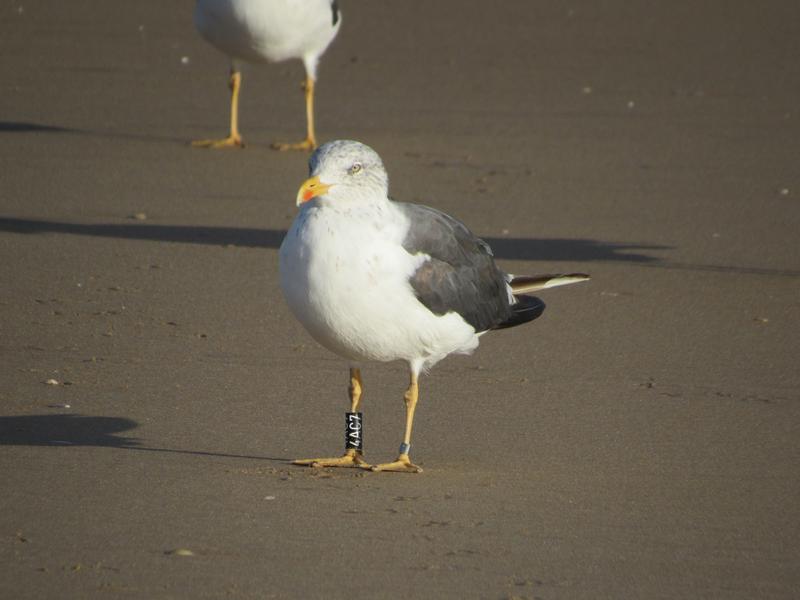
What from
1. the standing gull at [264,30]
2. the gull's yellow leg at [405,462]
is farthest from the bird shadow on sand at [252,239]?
the gull's yellow leg at [405,462]

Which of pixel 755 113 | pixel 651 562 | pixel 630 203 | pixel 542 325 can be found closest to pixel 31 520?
pixel 651 562

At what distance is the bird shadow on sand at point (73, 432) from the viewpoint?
21.8ft

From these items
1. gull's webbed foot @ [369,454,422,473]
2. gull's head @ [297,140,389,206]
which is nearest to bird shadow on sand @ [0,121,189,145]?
gull's webbed foot @ [369,454,422,473]

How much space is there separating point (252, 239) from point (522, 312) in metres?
4.50

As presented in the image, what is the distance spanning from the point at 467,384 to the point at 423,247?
1803 mm

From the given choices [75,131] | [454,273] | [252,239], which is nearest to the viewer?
[454,273]

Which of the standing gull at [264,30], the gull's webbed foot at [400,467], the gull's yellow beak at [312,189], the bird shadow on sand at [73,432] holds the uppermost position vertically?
the standing gull at [264,30]

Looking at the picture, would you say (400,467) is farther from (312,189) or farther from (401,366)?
(401,366)

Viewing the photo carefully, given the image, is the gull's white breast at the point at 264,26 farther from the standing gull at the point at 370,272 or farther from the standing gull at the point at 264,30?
the standing gull at the point at 370,272

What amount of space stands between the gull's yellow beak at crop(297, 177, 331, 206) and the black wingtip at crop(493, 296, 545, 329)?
1.24 m

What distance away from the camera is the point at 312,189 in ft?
19.6

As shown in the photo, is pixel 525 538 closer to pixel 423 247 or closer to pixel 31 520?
pixel 423 247

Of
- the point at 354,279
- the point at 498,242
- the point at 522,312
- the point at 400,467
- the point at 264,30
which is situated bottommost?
the point at 400,467

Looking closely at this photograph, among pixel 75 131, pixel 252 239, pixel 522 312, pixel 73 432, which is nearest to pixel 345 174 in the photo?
pixel 522 312
